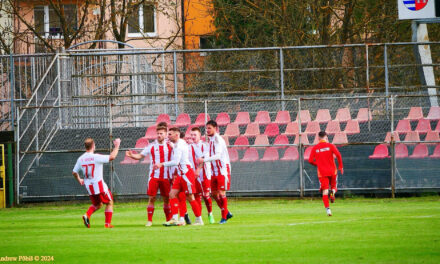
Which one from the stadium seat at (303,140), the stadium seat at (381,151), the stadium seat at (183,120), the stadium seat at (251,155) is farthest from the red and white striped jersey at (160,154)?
the stadium seat at (183,120)

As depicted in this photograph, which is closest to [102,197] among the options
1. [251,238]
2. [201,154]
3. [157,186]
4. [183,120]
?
[157,186]

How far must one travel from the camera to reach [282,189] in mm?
23156

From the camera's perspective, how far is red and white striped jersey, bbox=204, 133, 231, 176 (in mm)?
15594

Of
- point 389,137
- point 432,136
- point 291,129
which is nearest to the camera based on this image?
point 432,136

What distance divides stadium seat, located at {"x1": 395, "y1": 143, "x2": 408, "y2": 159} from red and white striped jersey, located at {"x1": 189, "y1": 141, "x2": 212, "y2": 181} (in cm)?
838

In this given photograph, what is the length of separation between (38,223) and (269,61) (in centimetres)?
1194

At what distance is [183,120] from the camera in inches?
987

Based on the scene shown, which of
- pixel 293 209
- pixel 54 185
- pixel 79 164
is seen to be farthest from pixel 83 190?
pixel 79 164

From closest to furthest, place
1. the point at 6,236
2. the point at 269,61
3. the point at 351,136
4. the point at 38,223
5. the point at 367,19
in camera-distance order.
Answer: the point at 6,236 → the point at 38,223 → the point at 351,136 → the point at 269,61 → the point at 367,19

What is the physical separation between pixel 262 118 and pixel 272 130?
575 mm

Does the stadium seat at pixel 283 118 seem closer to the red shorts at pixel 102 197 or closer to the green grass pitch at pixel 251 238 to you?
the green grass pitch at pixel 251 238

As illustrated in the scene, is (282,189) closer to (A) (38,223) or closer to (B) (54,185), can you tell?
(B) (54,185)

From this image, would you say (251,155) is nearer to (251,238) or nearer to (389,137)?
(389,137)

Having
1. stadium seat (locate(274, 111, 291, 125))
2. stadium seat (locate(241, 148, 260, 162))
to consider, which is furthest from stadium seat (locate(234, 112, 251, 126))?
stadium seat (locate(241, 148, 260, 162))
